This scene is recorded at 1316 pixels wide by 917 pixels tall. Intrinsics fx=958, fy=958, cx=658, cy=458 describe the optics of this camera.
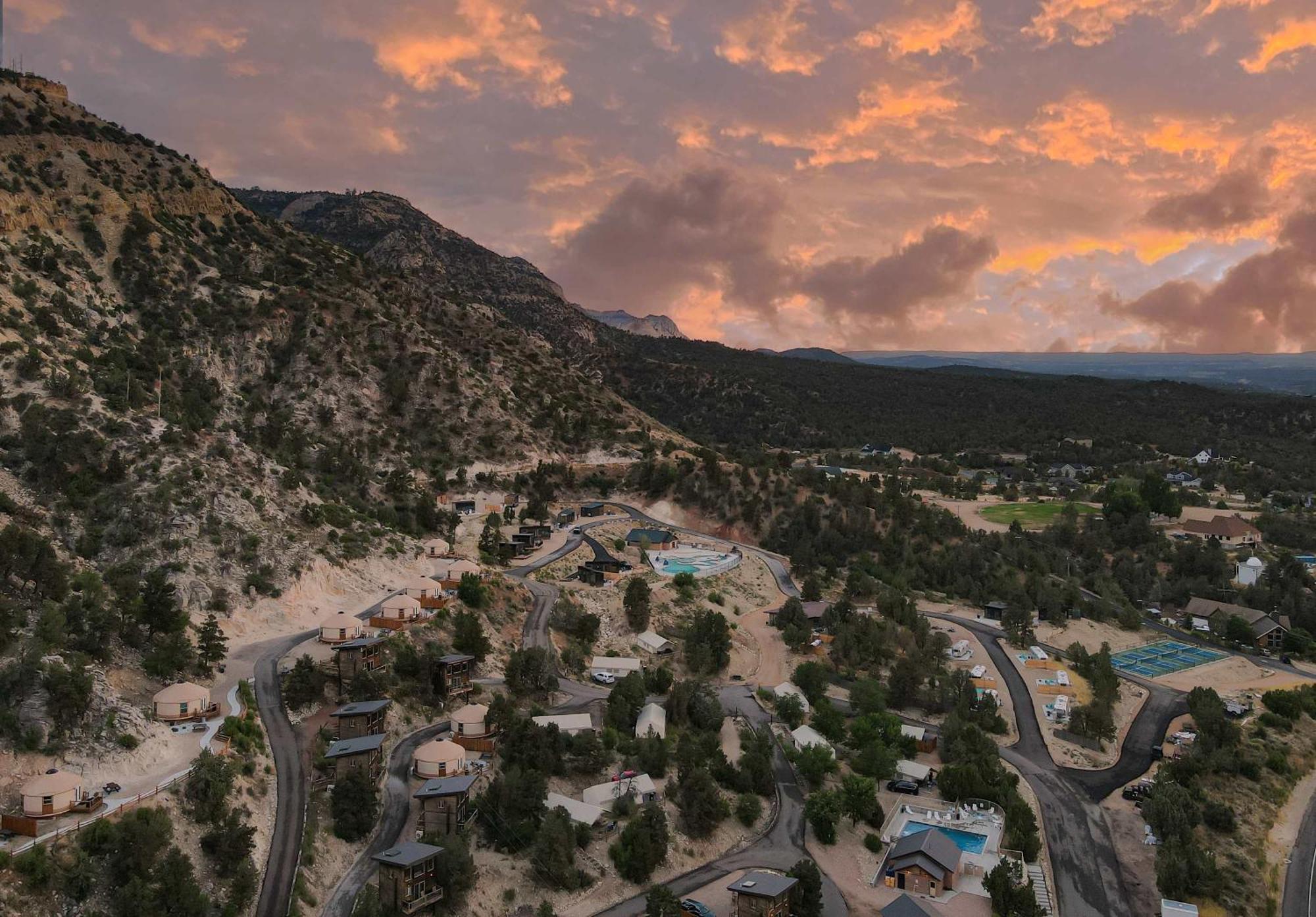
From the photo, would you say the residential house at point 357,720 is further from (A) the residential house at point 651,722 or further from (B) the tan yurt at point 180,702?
(A) the residential house at point 651,722

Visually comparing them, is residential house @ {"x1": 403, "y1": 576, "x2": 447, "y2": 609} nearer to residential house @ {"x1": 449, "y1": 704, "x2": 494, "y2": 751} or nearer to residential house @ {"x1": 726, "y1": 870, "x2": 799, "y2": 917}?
residential house @ {"x1": 449, "y1": 704, "x2": 494, "y2": 751}

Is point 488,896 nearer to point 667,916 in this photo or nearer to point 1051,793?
point 667,916

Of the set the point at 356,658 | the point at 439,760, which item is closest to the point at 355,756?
the point at 439,760

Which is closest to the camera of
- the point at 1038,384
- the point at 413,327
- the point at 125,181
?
the point at 125,181

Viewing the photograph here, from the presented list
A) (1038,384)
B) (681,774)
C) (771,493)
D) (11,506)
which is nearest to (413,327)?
(771,493)

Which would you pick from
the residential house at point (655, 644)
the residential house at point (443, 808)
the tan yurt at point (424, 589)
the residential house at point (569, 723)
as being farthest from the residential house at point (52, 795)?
the residential house at point (655, 644)

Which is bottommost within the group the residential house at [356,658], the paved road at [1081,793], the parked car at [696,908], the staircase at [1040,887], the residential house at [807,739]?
the paved road at [1081,793]
